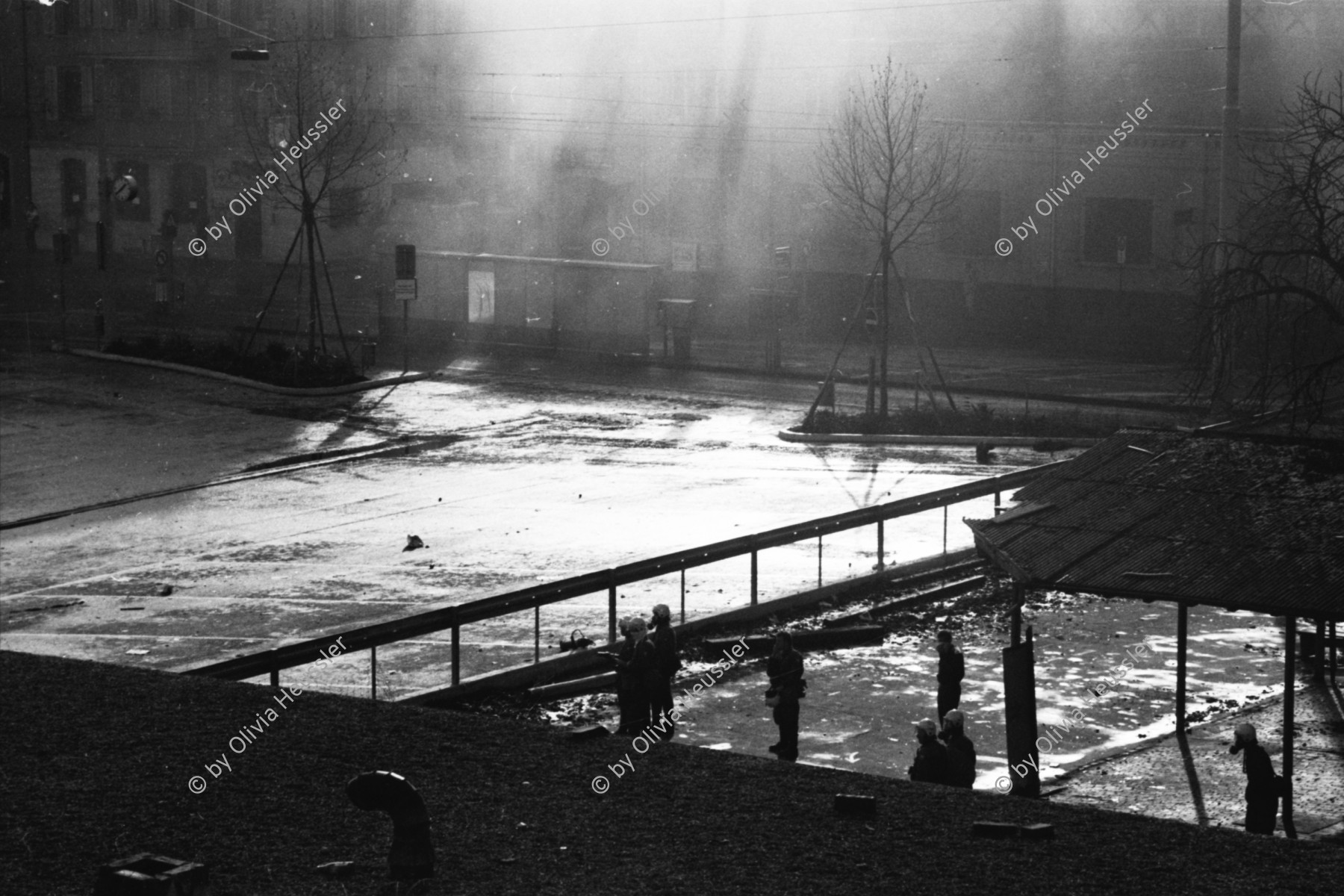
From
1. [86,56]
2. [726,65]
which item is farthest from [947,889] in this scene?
[86,56]

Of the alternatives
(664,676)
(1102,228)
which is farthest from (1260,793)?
(1102,228)

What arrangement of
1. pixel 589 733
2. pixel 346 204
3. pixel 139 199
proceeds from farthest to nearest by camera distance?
1. pixel 139 199
2. pixel 346 204
3. pixel 589 733

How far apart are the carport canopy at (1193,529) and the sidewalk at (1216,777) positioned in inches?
16.2

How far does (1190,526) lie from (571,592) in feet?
16.6

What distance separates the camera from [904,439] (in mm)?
25578

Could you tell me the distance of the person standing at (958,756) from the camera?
1013 centimetres

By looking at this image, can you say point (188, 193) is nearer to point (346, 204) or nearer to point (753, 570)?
point (346, 204)

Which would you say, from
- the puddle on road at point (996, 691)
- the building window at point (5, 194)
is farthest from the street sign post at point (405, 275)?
the building window at point (5, 194)

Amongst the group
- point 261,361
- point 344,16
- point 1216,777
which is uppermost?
point 344,16

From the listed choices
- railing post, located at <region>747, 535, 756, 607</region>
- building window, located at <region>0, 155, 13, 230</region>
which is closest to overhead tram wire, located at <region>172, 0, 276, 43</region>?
building window, located at <region>0, 155, 13, 230</region>

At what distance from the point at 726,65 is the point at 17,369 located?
73.5ft

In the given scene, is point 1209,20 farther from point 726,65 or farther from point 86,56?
point 86,56

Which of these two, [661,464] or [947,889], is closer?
[947,889]

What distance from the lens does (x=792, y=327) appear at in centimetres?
4088
